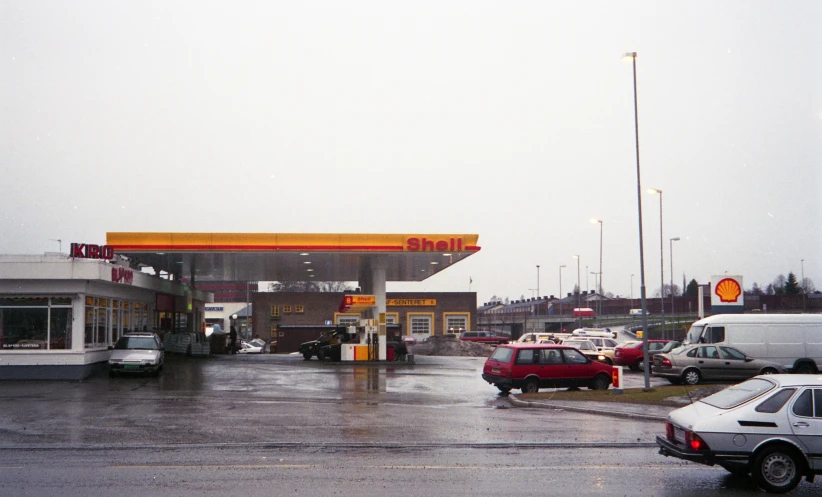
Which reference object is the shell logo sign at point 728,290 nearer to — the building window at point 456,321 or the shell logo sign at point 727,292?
the shell logo sign at point 727,292

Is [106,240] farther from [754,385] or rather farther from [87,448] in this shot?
[754,385]

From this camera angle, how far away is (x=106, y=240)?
36531 millimetres

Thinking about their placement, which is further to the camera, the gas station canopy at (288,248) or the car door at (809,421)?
the gas station canopy at (288,248)

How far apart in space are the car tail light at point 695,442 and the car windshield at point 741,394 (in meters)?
0.74

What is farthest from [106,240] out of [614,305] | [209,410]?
[614,305]

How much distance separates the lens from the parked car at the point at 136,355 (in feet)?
89.0

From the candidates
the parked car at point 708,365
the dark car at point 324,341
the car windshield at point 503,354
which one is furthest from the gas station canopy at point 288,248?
the car windshield at point 503,354

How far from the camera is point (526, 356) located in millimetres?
22469

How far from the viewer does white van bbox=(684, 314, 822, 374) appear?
26016mm

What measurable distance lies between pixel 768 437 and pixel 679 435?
1.09 metres

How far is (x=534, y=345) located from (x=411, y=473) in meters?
13.0

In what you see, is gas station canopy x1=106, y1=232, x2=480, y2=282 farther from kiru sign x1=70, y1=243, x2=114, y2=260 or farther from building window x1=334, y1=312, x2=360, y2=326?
building window x1=334, y1=312, x2=360, y2=326

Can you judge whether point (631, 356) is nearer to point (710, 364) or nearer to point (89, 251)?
point (710, 364)

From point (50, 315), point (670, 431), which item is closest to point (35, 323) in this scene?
point (50, 315)
